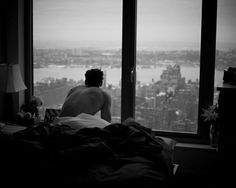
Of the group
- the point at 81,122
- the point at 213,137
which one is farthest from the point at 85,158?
the point at 213,137

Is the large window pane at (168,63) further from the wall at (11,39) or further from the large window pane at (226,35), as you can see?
the wall at (11,39)

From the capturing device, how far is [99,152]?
195 centimetres

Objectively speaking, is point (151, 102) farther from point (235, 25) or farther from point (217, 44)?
point (235, 25)

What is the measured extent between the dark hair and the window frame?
599 millimetres

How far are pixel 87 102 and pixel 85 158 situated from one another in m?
1.19

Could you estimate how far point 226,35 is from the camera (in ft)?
11.4

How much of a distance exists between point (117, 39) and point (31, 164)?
7.38ft

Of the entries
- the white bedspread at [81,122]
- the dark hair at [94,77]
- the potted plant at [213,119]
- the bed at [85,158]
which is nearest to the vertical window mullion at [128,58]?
the dark hair at [94,77]

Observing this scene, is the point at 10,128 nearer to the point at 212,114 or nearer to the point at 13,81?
the point at 13,81

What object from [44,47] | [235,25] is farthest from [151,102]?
[44,47]

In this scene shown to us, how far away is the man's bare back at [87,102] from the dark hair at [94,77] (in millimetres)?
65

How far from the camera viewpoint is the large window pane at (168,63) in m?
3.57

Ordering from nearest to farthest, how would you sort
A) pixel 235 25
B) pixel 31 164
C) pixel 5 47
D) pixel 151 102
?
pixel 31 164, pixel 235 25, pixel 151 102, pixel 5 47

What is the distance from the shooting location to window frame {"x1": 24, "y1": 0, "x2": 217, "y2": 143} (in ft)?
11.4
